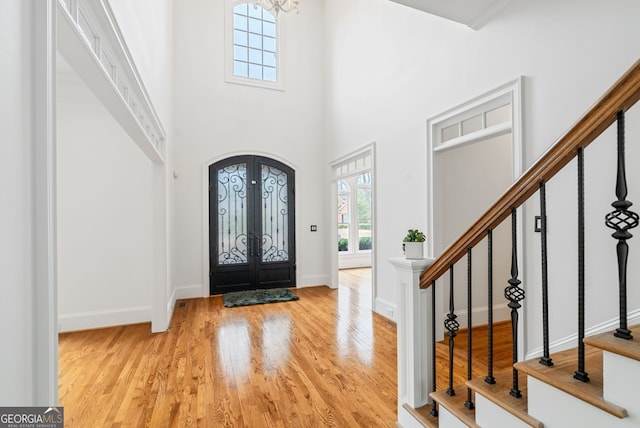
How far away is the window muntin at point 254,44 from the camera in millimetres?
5949

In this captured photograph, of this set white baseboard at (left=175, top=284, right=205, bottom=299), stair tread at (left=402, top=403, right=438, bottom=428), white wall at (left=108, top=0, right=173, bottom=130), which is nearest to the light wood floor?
stair tread at (left=402, top=403, right=438, bottom=428)

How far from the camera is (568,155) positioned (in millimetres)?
1188

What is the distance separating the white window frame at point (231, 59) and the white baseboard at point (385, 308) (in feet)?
14.0

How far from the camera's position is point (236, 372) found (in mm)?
2771

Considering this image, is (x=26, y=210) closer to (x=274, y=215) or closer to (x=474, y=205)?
(x=474, y=205)

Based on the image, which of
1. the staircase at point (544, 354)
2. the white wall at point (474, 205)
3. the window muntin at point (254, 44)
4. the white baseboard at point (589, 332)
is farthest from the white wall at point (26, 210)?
the window muntin at point (254, 44)

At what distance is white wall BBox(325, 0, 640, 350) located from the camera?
1990 millimetres

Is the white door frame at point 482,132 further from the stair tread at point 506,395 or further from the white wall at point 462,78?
the stair tread at point 506,395

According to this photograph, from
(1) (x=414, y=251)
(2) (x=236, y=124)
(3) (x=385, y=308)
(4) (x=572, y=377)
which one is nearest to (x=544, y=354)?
(4) (x=572, y=377)

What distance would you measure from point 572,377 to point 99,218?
15.1 feet

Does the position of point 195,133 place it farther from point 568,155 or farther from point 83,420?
point 568,155

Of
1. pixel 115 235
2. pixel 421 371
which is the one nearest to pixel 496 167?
pixel 421 371

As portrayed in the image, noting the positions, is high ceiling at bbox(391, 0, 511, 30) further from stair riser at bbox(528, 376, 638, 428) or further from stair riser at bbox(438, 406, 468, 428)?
stair riser at bbox(438, 406, 468, 428)

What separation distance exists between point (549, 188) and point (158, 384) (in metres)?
3.30
